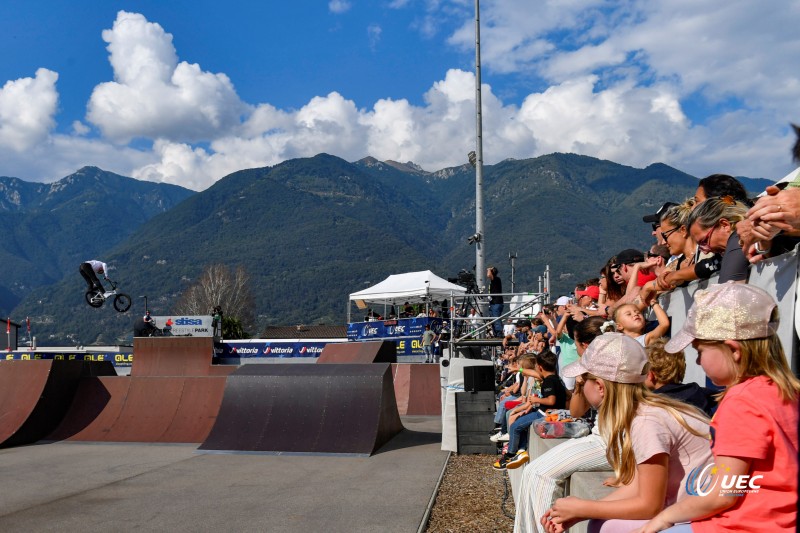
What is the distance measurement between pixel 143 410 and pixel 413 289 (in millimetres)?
18166

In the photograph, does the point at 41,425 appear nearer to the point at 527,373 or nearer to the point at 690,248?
the point at 527,373

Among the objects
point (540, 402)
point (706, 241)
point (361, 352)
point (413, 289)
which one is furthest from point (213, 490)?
point (413, 289)

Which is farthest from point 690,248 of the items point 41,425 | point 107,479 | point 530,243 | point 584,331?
point 530,243

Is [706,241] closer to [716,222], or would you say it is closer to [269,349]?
[716,222]

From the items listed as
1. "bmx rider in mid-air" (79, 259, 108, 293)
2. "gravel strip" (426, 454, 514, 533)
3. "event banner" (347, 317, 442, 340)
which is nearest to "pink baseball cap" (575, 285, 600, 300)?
"gravel strip" (426, 454, 514, 533)

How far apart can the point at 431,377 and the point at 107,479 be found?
10052 mm

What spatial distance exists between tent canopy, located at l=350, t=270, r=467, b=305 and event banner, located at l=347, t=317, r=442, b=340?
1.52 metres

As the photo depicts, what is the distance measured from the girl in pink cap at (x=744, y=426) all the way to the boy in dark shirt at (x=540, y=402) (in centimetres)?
413

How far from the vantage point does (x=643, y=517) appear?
8.73 feet

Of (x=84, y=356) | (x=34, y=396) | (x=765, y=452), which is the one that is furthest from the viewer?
(x=84, y=356)

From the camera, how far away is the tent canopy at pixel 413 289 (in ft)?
97.0

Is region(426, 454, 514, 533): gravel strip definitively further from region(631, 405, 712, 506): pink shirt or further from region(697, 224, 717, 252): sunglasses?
region(631, 405, 712, 506): pink shirt

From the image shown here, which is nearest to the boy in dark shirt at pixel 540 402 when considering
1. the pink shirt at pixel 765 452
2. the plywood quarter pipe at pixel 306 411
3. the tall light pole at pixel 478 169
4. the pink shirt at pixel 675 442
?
the plywood quarter pipe at pixel 306 411

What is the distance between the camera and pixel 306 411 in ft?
35.6
